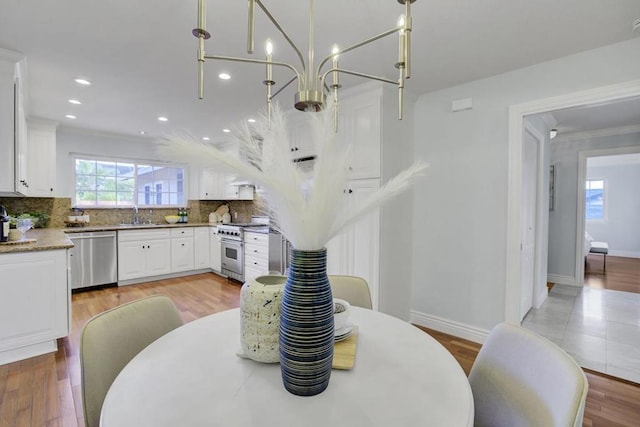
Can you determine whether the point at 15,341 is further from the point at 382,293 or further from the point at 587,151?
the point at 587,151

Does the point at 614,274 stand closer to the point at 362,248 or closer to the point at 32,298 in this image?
the point at 362,248

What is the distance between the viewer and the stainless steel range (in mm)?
4516

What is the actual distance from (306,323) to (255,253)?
143 inches

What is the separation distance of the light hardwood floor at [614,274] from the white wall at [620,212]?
1.29ft

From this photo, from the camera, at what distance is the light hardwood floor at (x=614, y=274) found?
448 centimetres

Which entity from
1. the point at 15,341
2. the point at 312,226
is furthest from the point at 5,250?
the point at 312,226

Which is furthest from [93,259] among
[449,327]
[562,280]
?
[562,280]

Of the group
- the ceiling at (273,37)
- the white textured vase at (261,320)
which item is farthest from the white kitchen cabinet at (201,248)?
the white textured vase at (261,320)

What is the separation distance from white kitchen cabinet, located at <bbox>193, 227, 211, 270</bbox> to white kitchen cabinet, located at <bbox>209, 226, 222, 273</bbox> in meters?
0.06

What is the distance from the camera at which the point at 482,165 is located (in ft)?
8.73

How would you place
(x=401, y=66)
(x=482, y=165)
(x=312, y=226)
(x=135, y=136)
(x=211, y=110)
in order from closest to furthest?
(x=312, y=226) < (x=401, y=66) < (x=482, y=165) < (x=211, y=110) < (x=135, y=136)

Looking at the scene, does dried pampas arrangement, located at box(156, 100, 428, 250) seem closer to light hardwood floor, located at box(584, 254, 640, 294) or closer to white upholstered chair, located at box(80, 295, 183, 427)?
white upholstered chair, located at box(80, 295, 183, 427)

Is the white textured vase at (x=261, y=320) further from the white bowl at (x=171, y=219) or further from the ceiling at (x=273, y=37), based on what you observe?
the white bowl at (x=171, y=219)

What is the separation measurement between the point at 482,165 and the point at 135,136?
5064 mm
